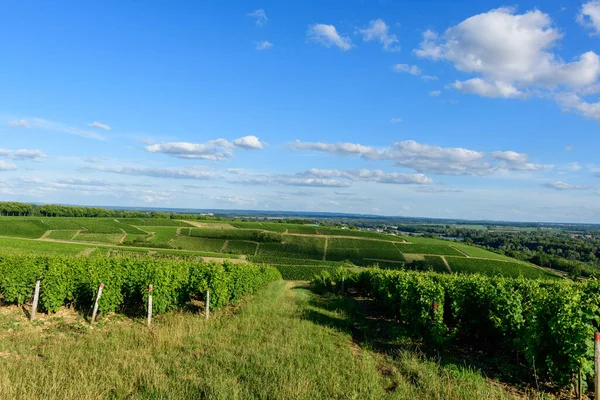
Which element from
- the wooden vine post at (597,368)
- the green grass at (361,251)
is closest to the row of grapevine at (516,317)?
the wooden vine post at (597,368)

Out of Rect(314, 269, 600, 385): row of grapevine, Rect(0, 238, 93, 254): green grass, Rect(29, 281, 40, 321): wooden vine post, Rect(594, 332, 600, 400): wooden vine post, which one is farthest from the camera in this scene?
Rect(0, 238, 93, 254): green grass

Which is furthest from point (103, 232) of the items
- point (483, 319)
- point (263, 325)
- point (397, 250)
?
point (483, 319)

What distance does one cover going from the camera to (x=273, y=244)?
8488 centimetres

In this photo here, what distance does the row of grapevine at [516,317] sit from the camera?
7.84m

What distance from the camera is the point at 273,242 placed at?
283 feet

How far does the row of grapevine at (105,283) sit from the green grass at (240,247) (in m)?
63.5

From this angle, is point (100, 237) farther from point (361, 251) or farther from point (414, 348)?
point (414, 348)

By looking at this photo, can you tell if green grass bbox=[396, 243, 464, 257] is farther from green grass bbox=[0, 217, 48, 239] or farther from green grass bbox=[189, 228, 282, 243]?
green grass bbox=[0, 217, 48, 239]

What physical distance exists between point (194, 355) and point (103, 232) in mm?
90189

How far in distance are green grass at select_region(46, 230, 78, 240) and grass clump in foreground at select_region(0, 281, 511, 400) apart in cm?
7986

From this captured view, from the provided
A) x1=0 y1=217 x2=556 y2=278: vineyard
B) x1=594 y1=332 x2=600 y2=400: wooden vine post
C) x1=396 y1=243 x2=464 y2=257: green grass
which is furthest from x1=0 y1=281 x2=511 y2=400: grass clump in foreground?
x1=396 y1=243 x2=464 y2=257: green grass

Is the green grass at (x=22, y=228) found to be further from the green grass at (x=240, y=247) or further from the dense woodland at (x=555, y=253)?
the dense woodland at (x=555, y=253)

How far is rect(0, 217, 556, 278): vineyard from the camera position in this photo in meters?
72.9

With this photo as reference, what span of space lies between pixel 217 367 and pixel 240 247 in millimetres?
76659
